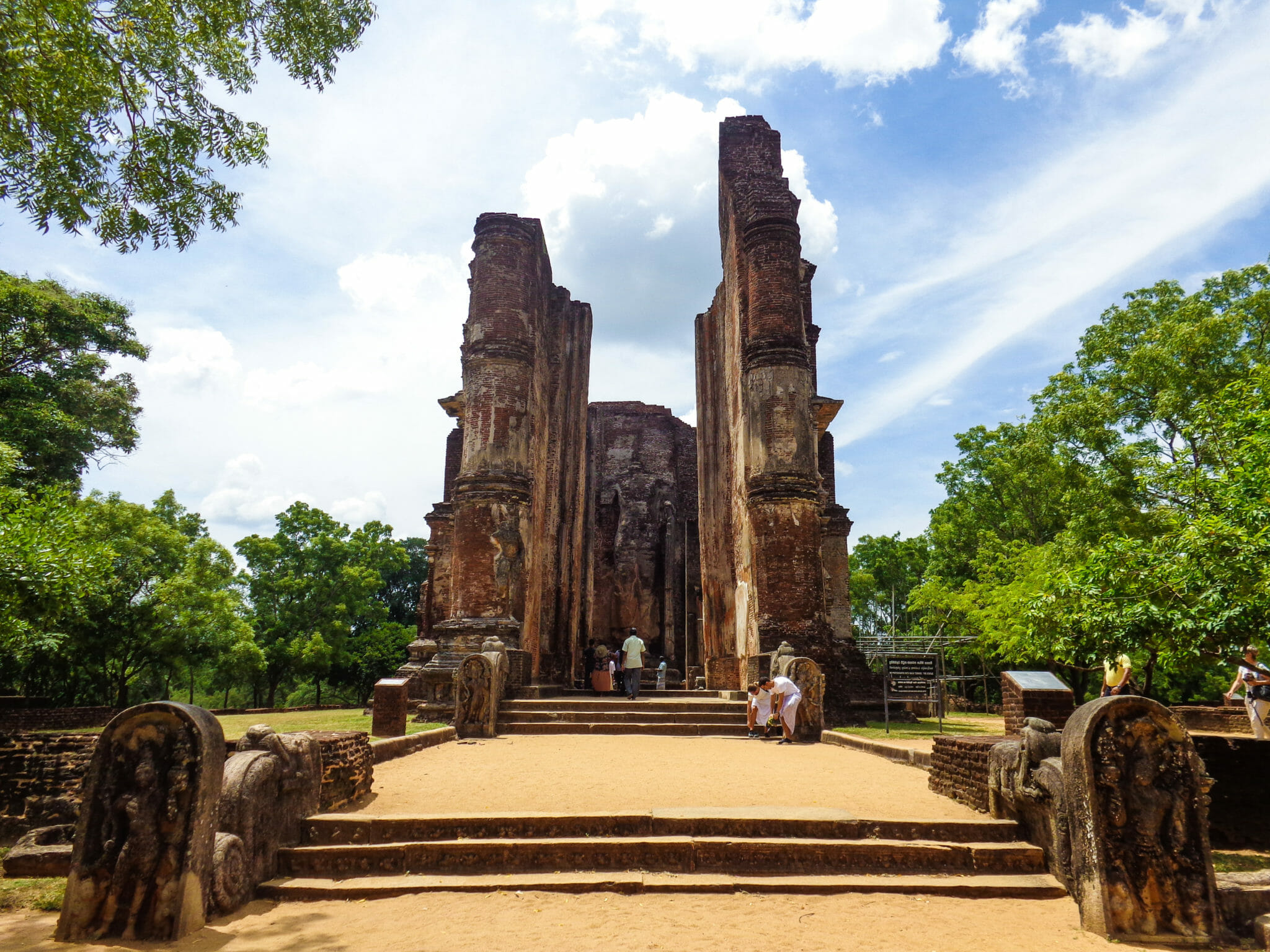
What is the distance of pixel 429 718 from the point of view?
1219 centimetres

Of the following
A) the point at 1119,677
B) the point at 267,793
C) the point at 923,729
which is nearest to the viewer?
the point at 267,793

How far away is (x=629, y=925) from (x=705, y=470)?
1647cm

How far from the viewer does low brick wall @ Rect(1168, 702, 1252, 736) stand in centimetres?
1566

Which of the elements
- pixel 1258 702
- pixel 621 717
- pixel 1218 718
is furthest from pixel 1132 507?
pixel 621 717

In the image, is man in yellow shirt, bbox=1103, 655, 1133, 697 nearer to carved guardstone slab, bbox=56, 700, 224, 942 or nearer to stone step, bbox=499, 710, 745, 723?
stone step, bbox=499, 710, 745, 723

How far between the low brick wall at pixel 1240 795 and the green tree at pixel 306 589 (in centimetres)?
2726

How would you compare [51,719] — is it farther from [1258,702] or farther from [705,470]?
[1258,702]

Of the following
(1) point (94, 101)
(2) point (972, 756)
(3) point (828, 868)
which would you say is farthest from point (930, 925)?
(1) point (94, 101)

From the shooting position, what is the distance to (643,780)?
6.95m

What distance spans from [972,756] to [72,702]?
25.8 meters

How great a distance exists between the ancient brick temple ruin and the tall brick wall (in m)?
2.57

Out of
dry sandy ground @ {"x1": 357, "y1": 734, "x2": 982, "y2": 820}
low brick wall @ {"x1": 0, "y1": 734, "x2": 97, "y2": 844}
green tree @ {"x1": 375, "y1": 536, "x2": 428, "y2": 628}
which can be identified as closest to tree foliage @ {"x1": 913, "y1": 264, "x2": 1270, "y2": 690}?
dry sandy ground @ {"x1": 357, "y1": 734, "x2": 982, "y2": 820}

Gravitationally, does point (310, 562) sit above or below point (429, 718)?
above

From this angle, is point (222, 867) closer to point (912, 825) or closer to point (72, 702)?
point (912, 825)
